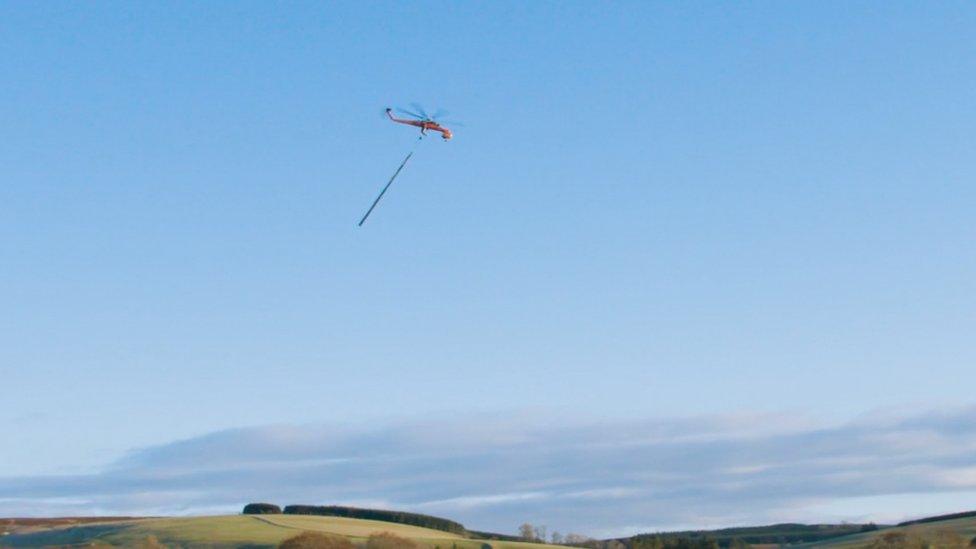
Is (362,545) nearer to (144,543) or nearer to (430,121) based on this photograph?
(144,543)

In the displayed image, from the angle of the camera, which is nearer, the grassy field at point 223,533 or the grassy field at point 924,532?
the grassy field at point 924,532

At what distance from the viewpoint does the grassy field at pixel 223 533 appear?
409 feet

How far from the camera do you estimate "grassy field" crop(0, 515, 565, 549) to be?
124688mm

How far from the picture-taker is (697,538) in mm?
134875

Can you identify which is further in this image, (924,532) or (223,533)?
(223,533)

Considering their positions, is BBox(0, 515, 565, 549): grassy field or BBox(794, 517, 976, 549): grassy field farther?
BBox(0, 515, 565, 549): grassy field

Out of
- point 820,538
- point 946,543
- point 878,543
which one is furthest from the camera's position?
point 820,538

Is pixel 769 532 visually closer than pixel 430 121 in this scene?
No

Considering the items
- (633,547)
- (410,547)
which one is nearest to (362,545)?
(410,547)

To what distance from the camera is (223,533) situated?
130m

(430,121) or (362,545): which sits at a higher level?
(430,121)

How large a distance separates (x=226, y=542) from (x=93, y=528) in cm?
2938

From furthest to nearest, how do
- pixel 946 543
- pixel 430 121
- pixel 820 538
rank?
Result: pixel 820 538, pixel 946 543, pixel 430 121

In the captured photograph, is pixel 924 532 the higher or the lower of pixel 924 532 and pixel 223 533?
the lower
